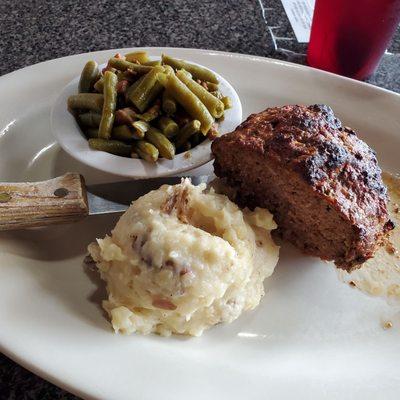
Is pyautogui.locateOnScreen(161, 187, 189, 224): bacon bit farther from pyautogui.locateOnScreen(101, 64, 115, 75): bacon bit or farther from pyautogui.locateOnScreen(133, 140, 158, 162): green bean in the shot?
pyautogui.locateOnScreen(101, 64, 115, 75): bacon bit

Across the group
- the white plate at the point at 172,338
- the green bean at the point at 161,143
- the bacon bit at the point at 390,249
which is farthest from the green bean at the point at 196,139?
the bacon bit at the point at 390,249

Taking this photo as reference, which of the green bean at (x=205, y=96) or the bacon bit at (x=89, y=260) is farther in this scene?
the green bean at (x=205, y=96)

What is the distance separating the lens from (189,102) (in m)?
2.17

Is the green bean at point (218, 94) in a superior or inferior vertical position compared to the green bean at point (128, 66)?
inferior

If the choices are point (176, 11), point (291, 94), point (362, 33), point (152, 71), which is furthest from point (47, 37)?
point (362, 33)

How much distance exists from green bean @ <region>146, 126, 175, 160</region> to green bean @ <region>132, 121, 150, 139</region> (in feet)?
0.08

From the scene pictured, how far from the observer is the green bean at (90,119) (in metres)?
2.19

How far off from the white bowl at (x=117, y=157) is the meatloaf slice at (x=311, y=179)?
114 mm

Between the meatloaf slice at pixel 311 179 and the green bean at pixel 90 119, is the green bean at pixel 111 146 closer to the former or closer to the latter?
the green bean at pixel 90 119

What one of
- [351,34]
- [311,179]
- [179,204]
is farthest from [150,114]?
[351,34]

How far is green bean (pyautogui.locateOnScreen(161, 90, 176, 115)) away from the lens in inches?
86.2

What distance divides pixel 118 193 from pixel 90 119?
1.23 ft

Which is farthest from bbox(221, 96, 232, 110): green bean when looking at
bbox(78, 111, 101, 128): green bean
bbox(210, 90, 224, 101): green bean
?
bbox(78, 111, 101, 128): green bean

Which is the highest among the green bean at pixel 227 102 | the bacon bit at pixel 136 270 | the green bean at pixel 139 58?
the green bean at pixel 139 58
